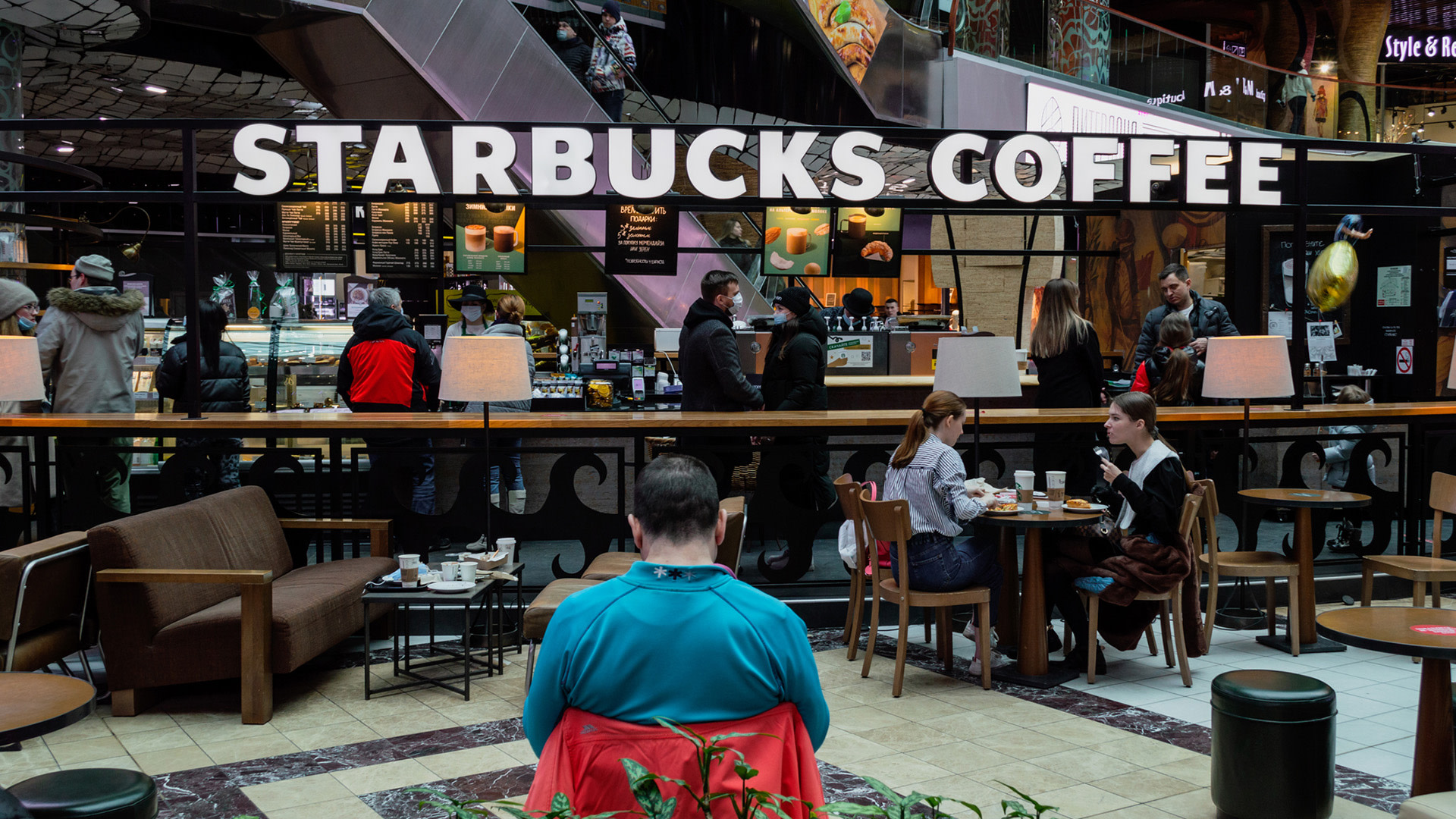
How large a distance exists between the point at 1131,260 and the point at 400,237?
31.5 feet

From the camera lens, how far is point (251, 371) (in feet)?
28.2

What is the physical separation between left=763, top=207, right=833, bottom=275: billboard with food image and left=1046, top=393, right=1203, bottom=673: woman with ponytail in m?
4.60

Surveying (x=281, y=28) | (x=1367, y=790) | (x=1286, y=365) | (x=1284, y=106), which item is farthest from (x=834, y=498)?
(x=1284, y=106)

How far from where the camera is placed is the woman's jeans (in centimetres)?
490

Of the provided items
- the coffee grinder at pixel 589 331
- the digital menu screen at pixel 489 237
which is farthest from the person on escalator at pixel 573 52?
the coffee grinder at pixel 589 331

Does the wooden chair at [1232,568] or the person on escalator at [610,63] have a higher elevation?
the person on escalator at [610,63]

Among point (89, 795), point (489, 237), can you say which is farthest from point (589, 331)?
point (89, 795)

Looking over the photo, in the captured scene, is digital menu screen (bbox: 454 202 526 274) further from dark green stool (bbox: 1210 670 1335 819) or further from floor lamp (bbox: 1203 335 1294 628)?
dark green stool (bbox: 1210 670 1335 819)

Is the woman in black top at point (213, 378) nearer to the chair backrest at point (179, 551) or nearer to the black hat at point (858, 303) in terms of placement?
the chair backrest at point (179, 551)

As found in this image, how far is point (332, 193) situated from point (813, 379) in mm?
3114

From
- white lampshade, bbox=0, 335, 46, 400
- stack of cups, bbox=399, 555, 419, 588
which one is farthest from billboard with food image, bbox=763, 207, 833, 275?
white lampshade, bbox=0, 335, 46, 400

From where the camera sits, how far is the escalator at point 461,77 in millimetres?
8469

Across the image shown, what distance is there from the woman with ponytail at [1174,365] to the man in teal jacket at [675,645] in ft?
19.0

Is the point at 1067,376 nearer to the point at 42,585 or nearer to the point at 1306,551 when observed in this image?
the point at 1306,551
